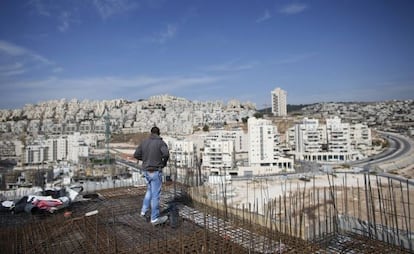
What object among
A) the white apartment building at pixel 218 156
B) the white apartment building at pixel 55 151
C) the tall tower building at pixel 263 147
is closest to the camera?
the tall tower building at pixel 263 147

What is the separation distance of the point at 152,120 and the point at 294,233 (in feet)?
194

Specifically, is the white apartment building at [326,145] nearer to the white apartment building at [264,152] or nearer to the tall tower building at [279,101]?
the white apartment building at [264,152]

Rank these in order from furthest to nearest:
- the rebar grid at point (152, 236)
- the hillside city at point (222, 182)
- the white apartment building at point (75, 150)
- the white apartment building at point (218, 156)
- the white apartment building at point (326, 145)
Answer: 1. the white apartment building at point (75, 150)
2. the white apartment building at point (326, 145)
3. the white apartment building at point (218, 156)
4. the hillside city at point (222, 182)
5. the rebar grid at point (152, 236)

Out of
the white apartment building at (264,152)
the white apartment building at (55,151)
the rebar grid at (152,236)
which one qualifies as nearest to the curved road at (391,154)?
the white apartment building at (264,152)

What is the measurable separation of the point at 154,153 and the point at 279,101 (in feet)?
188

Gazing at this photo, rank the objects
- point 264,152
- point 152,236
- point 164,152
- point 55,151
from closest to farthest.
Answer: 1. point 152,236
2. point 164,152
3. point 264,152
4. point 55,151

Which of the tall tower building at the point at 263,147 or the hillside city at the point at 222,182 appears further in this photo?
the tall tower building at the point at 263,147

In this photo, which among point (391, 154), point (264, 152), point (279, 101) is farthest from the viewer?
point (279, 101)

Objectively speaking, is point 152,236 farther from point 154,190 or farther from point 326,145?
point 326,145

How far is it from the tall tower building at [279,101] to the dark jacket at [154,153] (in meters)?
56.8

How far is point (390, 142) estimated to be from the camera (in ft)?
96.8

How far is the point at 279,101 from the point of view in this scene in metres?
57.3

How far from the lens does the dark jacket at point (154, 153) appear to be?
214cm

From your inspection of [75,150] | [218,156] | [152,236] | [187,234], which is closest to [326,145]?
[218,156]
